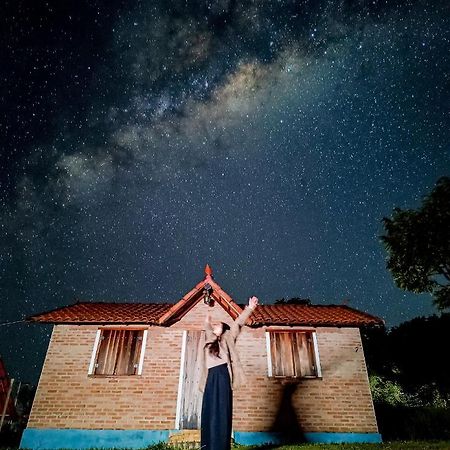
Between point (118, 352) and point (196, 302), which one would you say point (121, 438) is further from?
point (196, 302)

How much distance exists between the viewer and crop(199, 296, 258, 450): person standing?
4.75m

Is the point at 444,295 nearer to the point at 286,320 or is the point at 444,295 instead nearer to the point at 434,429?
the point at 434,429

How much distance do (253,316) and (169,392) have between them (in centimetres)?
383

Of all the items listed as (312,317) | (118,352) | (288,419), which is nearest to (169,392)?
(118,352)

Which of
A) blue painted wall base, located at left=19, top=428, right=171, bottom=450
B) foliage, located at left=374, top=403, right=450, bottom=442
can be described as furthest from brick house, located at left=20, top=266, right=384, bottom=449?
foliage, located at left=374, top=403, right=450, bottom=442

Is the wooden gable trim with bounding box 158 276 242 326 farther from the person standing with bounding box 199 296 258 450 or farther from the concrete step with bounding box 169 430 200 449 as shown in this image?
the person standing with bounding box 199 296 258 450

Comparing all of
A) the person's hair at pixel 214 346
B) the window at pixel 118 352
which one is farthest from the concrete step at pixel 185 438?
the person's hair at pixel 214 346

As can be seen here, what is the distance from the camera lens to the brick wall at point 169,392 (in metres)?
10.6

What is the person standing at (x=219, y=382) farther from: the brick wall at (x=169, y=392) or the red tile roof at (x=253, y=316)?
the red tile roof at (x=253, y=316)

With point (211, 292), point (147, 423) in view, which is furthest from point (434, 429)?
point (147, 423)

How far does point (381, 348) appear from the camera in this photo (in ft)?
86.3

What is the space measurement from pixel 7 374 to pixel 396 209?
22.7 meters

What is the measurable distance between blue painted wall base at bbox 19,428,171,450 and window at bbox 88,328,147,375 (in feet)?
5.69

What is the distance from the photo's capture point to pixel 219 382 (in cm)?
496
